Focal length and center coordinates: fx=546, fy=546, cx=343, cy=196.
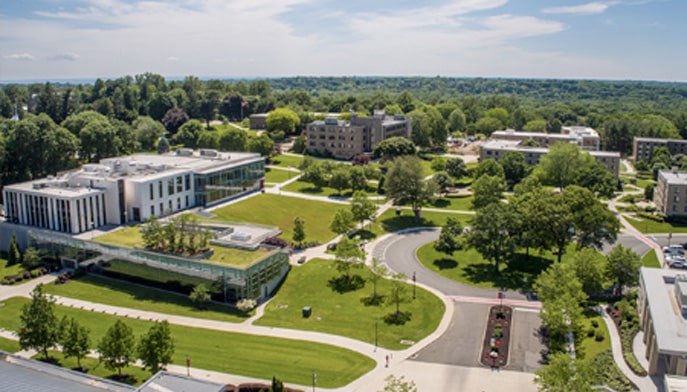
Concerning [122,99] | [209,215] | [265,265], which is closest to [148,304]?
[265,265]

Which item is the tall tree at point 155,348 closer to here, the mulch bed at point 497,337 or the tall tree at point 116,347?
the tall tree at point 116,347

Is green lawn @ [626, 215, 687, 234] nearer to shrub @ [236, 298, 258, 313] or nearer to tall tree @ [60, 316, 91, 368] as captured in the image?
shrub @ [236, 298, 258, 313]

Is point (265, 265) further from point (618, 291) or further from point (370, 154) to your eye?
point (370, 154)

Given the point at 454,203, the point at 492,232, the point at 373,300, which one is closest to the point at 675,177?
the point at 454,203

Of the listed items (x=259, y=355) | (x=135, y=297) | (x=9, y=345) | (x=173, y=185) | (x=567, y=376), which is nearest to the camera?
(x=567, y=376)

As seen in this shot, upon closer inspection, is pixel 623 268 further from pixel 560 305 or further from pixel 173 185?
pixel 173 185

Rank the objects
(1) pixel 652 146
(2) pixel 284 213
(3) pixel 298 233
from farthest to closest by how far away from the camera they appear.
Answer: (1) pixel 652 146, (2) pixel 284 213, (3) pixel 298 233

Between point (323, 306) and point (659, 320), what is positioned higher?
point (659, 320)
